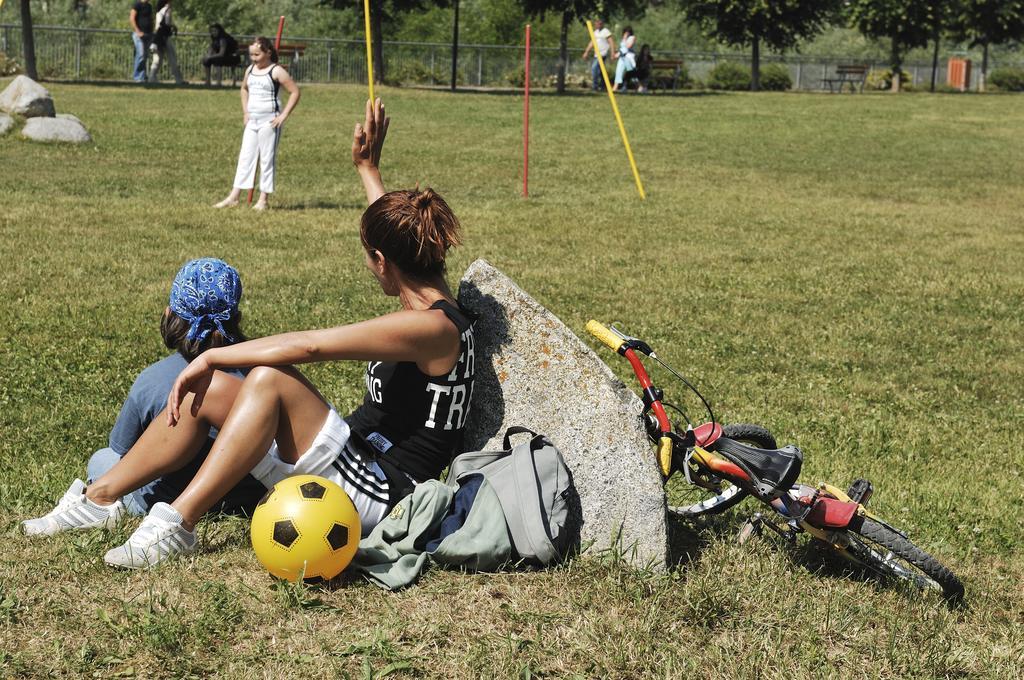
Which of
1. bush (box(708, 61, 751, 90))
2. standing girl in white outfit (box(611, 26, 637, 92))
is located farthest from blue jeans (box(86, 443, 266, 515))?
bush (box(708, 61, 751, 90))

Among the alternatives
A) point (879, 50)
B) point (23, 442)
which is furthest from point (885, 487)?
point (879, 50)

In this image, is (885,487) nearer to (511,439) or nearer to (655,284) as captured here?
(511,439)

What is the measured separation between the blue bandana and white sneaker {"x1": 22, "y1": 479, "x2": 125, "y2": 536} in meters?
0.76

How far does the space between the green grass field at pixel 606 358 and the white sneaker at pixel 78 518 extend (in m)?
0.09

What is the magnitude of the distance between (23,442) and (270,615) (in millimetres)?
2478

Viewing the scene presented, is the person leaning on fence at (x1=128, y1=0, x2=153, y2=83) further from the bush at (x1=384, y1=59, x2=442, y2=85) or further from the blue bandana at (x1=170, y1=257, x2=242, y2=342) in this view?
the blue bandana at (x1=170, y1=257, x2=242, y2=342)

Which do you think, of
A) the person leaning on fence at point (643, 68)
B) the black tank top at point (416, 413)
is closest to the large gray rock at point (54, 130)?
the black tank top at point (416, 413)

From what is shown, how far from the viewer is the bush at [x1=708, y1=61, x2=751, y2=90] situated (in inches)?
1850

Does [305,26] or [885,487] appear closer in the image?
[885,487]

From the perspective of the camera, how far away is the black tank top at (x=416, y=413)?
4430 mm

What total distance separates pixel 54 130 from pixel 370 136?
1575 centimetres

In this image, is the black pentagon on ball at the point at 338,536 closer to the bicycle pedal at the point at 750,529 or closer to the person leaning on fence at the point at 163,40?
the bicycle pedal at the point at 750,529

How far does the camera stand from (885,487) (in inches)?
225

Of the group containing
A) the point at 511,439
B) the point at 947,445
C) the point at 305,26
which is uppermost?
the point at 305,26
